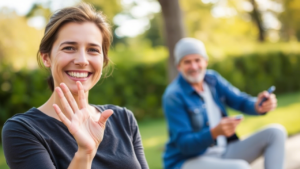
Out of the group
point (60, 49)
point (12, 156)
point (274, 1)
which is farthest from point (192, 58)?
point (274, 1)

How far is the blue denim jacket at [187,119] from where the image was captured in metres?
3.09

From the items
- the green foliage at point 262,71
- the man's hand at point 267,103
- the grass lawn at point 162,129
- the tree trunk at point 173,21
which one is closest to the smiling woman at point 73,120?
the man's hand at point 267,103

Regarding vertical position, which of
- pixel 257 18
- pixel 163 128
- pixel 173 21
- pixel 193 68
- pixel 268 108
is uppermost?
pixel 257 18

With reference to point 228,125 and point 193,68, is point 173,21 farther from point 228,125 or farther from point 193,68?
point 228,125

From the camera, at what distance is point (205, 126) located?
350 cm

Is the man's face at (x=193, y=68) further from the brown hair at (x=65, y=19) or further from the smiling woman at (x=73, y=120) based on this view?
the brown hair at (x=65, y=19)

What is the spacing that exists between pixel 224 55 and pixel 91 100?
5.85 metres

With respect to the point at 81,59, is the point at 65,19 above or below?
above

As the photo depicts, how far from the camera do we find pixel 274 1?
2417 centimetres

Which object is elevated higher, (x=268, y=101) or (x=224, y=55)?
(x=224, y=55)

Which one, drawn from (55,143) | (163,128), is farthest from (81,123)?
(163,128)

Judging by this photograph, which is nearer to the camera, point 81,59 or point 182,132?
point 81,59

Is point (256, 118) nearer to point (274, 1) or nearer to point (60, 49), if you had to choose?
point (60, 49)

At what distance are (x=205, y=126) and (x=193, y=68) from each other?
62 centimetres
